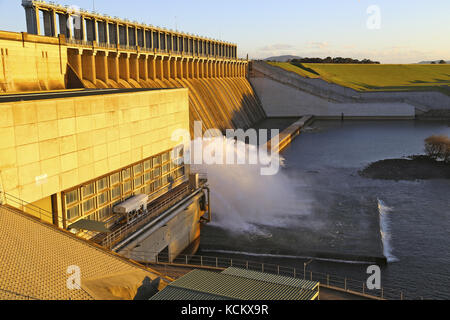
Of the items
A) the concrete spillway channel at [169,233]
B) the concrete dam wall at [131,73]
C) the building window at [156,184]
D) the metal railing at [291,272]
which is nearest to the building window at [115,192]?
the concrete spillway channel at [169,233]

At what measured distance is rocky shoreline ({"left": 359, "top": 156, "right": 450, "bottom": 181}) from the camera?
38375mm

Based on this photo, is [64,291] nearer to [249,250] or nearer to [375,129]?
[249,250]

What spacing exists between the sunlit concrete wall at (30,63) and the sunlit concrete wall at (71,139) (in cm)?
909

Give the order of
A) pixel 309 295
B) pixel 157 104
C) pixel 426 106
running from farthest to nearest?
pixel 426 106 < pixel 157 104 < pixel 309 295

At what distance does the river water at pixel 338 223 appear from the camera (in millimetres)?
21094

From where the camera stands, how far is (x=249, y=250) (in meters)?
23.1

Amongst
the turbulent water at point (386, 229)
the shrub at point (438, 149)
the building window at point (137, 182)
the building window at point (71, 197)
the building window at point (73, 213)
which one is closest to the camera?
the building window at point (71, 197)

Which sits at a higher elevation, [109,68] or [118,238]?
[109,68]

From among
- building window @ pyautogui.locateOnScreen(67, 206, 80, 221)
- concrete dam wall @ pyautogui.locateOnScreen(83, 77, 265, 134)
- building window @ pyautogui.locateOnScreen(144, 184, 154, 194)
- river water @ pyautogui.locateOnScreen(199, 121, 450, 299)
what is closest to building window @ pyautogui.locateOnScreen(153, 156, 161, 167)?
building window @ pyautogui.locateOnScreen(144, 184, 154, 194)

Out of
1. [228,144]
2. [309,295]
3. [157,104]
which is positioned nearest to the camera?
[309,295]

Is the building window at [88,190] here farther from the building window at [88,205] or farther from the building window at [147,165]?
the building window at [147,165]

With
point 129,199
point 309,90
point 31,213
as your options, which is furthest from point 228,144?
point 309,90

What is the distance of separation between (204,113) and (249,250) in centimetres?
2932

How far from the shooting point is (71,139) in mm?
16062
